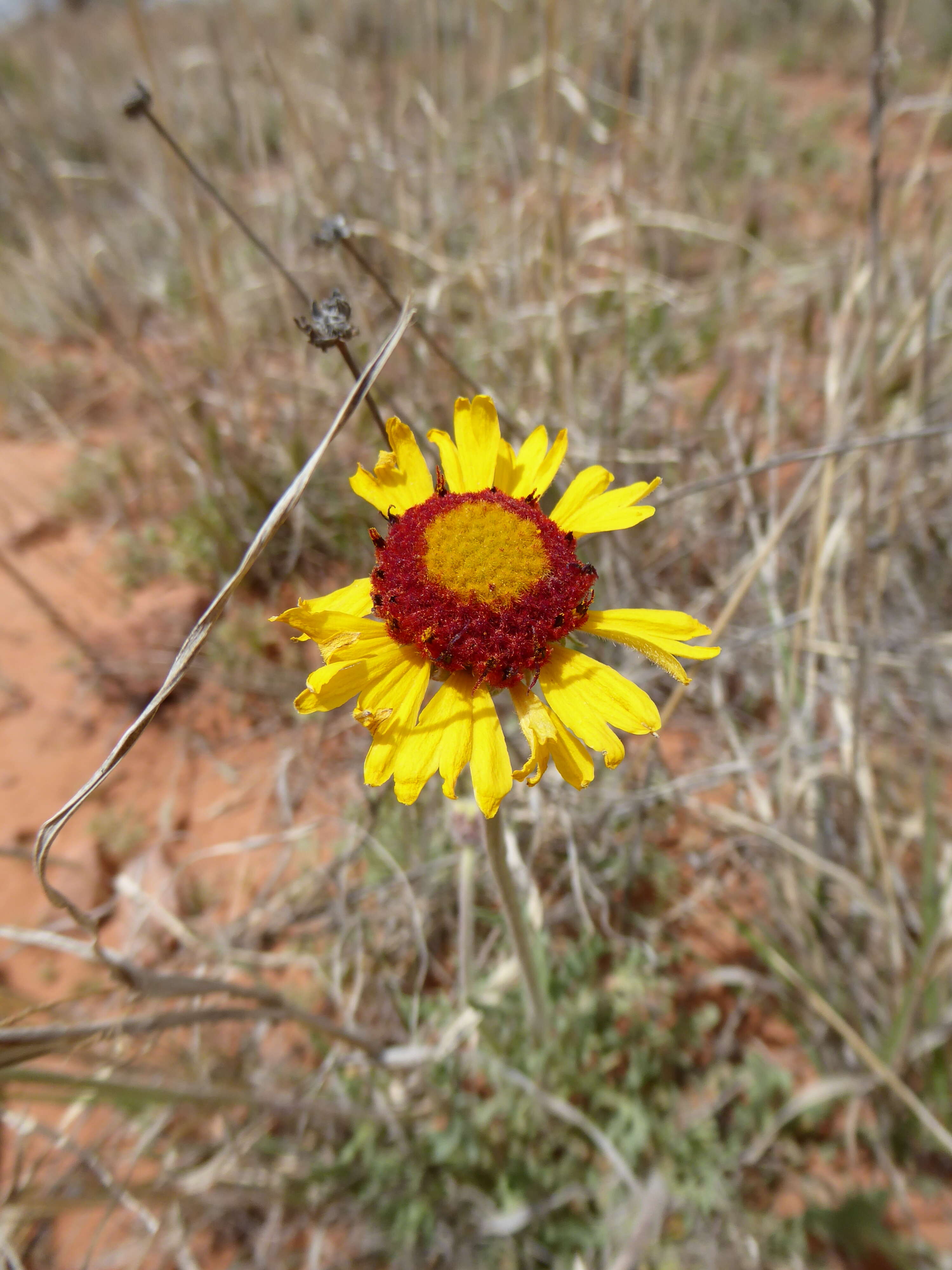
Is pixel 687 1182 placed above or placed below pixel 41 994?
below

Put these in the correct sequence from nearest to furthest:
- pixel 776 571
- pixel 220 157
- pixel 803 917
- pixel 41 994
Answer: pixel 803 917, pixel 41 994, pixel 776 571, pixel 220 157

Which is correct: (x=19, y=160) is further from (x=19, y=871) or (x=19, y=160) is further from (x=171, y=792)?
(x=19, y=871)

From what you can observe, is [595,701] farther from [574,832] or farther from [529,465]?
[574,832]

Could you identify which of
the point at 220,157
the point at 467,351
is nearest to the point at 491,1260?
the point at 467,351

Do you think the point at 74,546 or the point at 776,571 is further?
the point at 74,546

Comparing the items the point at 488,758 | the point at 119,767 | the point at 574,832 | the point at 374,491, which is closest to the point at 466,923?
the point at 574,832

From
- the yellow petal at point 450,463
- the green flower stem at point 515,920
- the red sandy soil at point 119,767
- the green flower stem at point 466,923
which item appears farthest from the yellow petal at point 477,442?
the red sandy soil at point 119,767

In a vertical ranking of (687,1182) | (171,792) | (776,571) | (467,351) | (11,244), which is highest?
(11,244)
